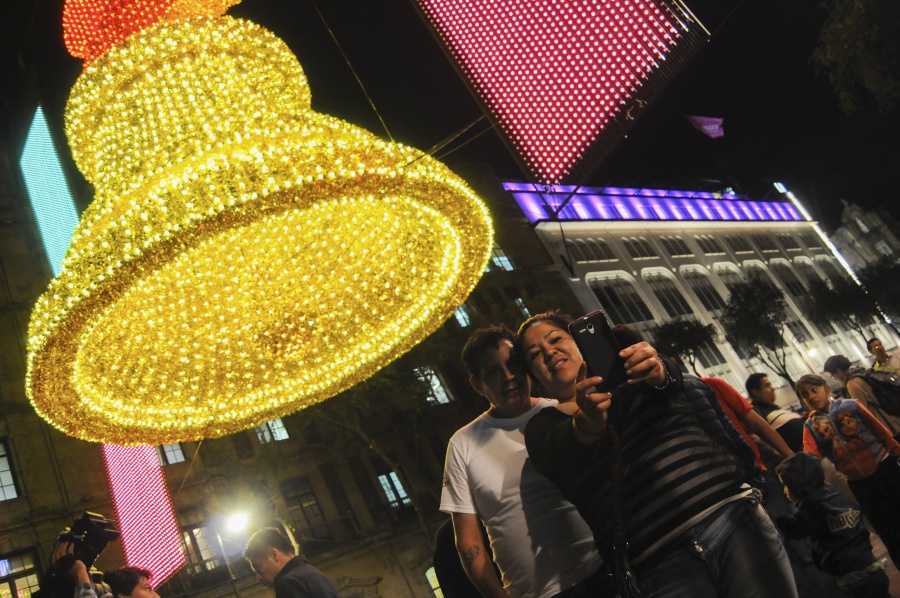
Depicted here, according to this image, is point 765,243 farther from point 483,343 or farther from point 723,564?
point 723,564

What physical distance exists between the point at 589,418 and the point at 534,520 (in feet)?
3.29

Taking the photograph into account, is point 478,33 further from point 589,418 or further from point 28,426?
point 28,426

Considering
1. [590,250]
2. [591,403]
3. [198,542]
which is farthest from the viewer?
[590,250]

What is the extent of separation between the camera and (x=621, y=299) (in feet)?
152

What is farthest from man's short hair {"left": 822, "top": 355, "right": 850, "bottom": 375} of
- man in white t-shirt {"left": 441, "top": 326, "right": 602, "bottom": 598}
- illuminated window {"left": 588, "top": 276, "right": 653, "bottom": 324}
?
illuminated window {"left": 588, "top": 276, "right": 653, "bottom": 324}

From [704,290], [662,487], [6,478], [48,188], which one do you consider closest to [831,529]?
[662,487]

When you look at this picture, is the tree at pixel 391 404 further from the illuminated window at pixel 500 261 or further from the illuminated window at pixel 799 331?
the illuminated window at pixel 799 331

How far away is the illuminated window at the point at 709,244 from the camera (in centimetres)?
5731

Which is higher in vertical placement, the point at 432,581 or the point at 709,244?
the point at 709,244

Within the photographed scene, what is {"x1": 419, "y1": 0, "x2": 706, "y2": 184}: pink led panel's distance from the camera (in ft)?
10.8

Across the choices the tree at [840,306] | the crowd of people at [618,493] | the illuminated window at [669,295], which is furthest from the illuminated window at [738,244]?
the crowd of people at [618,493]

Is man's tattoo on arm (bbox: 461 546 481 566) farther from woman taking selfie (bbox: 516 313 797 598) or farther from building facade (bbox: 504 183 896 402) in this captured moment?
building facade (bbox: 504 183 896 402)

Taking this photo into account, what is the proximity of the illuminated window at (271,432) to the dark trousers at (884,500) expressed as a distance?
21.6 m

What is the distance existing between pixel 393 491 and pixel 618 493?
25.0 meters
